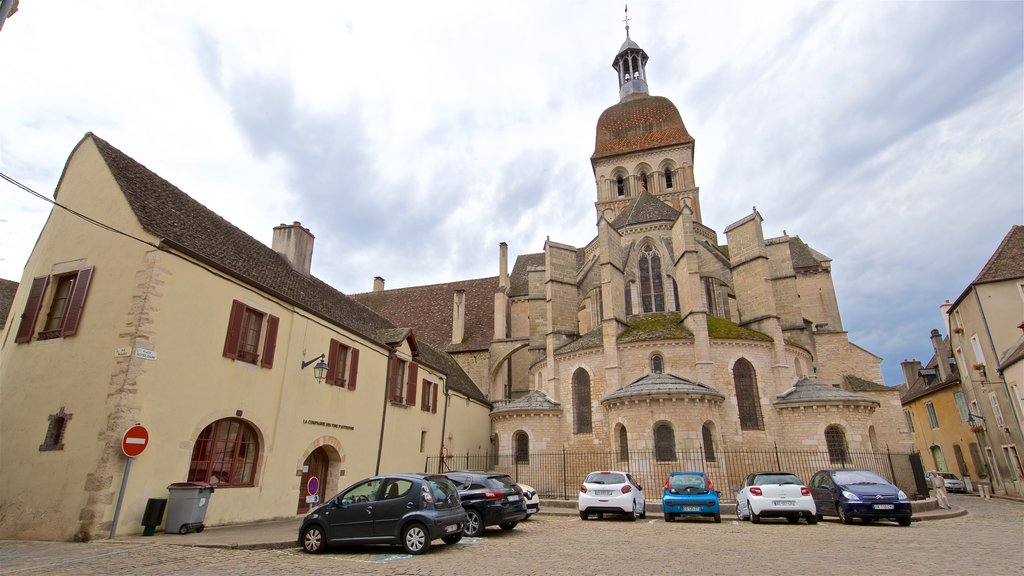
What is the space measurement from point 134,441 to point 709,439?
18.7 metres

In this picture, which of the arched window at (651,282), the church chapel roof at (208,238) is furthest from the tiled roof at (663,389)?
the church chapel roof at (208,238)

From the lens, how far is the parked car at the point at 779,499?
12195mm

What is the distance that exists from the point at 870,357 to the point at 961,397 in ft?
19.3

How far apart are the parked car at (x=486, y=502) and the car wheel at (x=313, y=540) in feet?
9.33

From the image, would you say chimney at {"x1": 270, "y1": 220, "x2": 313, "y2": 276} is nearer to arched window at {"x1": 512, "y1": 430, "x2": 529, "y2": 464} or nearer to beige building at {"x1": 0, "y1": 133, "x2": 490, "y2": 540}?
beige building at {"x1": 0, "y1": 133, "x2": 490, "y2": 540}

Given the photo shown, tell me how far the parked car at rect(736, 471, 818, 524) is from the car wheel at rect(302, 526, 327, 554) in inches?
396

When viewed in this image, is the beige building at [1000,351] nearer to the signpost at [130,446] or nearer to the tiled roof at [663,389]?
the tiled roof at [663,389]

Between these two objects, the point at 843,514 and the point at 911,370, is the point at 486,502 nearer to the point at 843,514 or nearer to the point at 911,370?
the point at 843,514

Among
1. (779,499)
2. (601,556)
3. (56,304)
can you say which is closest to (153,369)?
(56,304)

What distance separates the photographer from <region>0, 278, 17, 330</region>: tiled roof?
60.1 feet

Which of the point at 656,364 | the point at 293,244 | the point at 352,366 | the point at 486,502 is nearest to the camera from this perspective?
the point at 486,502

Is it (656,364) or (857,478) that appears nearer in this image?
(857,478)

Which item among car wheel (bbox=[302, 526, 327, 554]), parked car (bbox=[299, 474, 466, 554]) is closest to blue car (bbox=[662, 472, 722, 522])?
parked car (bbox=[299, 474, 466, 554])

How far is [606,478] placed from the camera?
1408 centimetres
